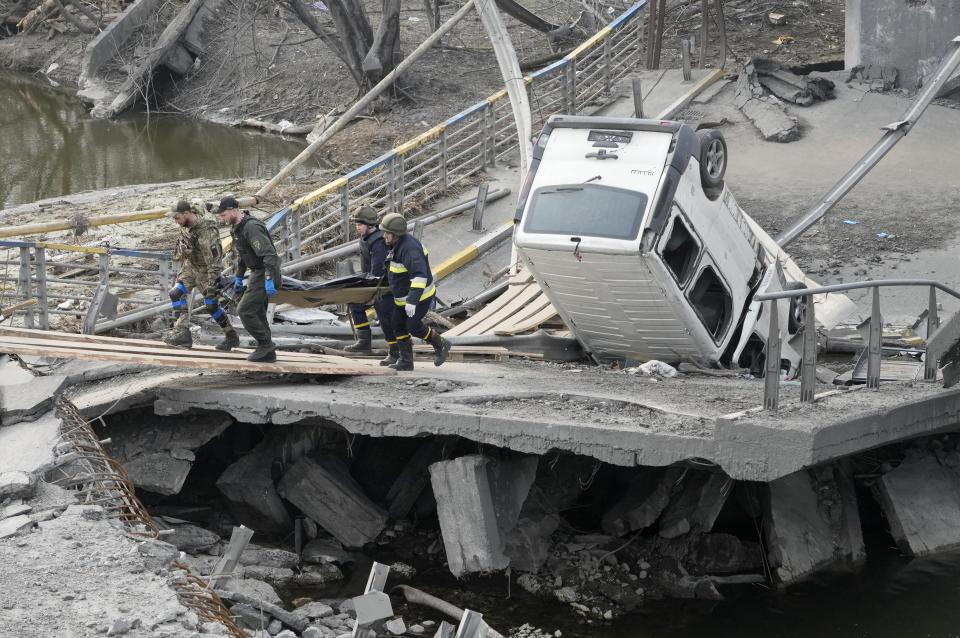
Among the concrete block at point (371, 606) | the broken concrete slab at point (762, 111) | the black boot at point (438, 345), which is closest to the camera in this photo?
the concrete block at point (371, 606)

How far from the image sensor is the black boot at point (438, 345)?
36.6 feet

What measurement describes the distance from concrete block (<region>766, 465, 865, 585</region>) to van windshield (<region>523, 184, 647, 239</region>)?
2825 millimetres

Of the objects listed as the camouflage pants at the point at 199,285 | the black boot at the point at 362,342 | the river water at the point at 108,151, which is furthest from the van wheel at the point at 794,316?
the river water at the point at 108,151

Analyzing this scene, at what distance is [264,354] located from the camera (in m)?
10.5

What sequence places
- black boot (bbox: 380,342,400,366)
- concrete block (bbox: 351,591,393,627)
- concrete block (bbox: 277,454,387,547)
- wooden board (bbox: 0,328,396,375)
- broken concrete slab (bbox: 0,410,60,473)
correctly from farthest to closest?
black boot (bbox: 380,342,400,366) → concrete block (bbox: 277,454,387,547) → wooden board (bbox: 0,328,396,375) → broken concrete slab (bbox: 0,410,60,473) → concrete block (bbox: 351,591,393,627)

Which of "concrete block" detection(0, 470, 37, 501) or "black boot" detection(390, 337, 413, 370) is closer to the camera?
"concrete block" detection(0, 470, 37, 501)

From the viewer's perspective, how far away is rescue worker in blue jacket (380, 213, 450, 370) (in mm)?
10453

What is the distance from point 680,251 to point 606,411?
9.16 ft

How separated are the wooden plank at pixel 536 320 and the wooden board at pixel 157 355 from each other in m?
2.52

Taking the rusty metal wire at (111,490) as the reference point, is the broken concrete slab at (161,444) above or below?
below

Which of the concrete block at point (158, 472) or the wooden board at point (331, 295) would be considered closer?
the concrete block at point (158, 472)

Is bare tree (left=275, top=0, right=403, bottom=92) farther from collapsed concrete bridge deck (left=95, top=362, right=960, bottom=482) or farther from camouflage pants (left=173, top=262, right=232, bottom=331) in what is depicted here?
collapsed concrete bridge deck (left=95, top=362, right=960, bottom=482)

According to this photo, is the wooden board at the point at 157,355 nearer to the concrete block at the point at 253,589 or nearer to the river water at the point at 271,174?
the concrete block at the point at 253,589

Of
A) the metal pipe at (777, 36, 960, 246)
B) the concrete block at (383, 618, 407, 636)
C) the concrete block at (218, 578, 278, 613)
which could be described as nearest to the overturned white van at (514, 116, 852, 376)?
the concrete block at (383, 618, 407, 636)
